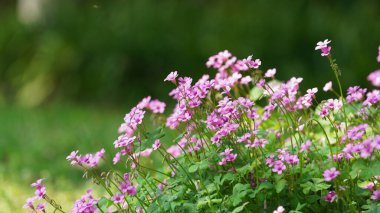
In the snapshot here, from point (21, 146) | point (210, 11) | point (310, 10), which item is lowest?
point (21, 146)

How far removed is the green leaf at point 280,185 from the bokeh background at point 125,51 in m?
4.03

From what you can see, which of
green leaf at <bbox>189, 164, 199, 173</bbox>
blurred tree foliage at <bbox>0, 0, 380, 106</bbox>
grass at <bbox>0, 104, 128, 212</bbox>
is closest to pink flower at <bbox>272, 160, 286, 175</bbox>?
green leaf at <bbox>189, 164, 199, 173</bbox>

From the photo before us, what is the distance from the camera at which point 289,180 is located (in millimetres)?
2393

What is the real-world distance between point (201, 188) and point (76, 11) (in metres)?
8.13

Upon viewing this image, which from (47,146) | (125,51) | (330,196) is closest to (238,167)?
(330,196)

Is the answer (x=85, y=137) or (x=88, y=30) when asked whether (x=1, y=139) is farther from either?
(x=88, y=30)

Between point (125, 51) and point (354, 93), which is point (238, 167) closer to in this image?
point (354, 93)

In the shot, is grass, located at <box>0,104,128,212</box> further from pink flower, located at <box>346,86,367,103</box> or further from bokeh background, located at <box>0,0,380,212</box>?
pink flower, located at <box>346,86,367,103</box>

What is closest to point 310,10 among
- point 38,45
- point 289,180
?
point 38,45

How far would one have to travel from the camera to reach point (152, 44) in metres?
9.26

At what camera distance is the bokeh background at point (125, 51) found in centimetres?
772

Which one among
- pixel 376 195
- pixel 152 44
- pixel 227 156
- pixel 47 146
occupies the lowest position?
pixel 376 195

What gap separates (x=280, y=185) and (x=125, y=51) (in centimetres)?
729

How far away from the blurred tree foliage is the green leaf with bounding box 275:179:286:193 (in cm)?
547
